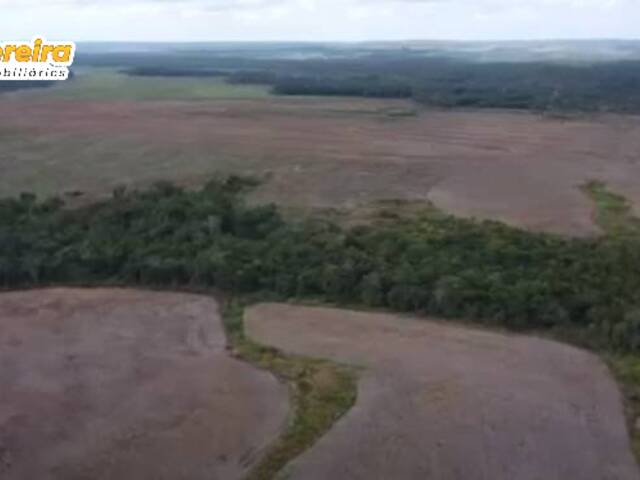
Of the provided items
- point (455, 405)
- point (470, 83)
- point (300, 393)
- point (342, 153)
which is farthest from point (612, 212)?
point (470, 83)

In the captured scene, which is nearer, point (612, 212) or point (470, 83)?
point (612, 212)

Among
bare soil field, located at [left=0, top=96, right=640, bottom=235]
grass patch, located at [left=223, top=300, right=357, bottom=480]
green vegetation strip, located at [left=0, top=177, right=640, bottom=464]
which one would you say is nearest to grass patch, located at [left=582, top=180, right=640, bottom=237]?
green vegetation strip, located at [left=0, top=177, right=640, bottom=464]

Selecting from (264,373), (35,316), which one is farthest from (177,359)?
(35,316)

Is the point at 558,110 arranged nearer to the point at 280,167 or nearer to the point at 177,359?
the point at 280,167

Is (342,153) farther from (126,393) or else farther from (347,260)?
(126,393)

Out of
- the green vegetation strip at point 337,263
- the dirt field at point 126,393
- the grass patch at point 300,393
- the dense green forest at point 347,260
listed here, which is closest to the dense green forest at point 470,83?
the green vegetation strip at point 337,263

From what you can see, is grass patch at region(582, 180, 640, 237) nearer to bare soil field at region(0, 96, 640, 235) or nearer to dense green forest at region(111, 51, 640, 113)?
bare soil field at region(0, 96, 640, 235)
